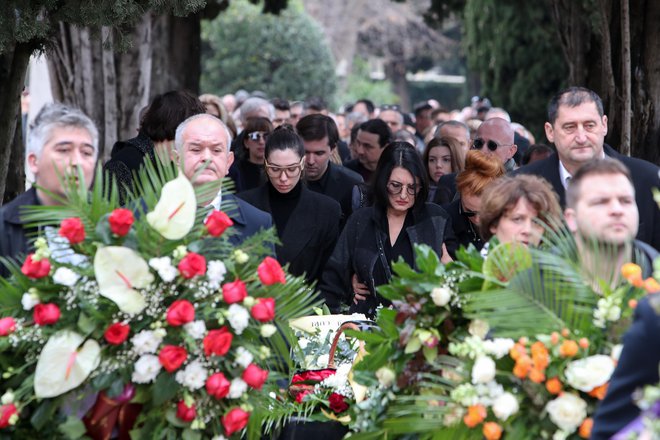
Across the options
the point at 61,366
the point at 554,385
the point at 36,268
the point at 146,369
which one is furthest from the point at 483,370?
the point at 36,268

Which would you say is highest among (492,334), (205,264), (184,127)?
(184,127)

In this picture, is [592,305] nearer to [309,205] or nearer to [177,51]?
[309,205]

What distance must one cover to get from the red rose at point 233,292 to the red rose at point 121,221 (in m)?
0.43

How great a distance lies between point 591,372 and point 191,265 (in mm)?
1477

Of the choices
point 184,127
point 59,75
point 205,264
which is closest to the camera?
point 205,264

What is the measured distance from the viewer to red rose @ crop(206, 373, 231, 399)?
4.31m

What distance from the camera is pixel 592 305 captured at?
4211 millimetres

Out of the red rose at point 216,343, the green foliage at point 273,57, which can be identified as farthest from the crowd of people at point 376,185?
the green foliage at point 273,57

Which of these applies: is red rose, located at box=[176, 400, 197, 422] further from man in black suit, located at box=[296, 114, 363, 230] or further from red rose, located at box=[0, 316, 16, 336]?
man in black suit, located at box=[296, 114, 363, 230]

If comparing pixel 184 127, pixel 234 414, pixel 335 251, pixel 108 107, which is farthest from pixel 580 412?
pixel 108 107

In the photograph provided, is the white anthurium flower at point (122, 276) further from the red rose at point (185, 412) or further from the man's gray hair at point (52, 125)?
the man's gray hair at point (52, 125)

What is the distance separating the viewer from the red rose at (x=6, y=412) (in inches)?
167

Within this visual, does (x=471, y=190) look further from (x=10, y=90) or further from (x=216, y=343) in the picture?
(x=216, y=343)

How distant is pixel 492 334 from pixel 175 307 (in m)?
1.20
